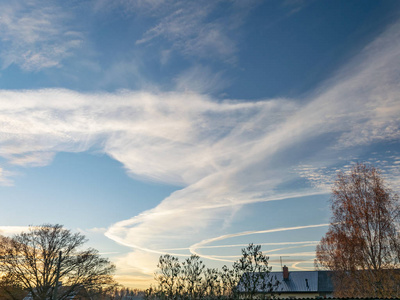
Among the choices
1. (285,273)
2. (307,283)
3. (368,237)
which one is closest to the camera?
(368,237)

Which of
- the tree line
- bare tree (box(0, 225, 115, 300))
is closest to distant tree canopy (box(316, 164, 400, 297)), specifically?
the tree line

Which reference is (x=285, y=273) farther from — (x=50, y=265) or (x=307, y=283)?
(x=50, y=265)

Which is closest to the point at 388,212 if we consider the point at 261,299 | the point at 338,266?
the point at 338,266

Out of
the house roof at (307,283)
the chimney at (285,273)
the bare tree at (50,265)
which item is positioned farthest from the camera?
the chimney at (285,273)

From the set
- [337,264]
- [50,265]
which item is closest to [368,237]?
[337,264]

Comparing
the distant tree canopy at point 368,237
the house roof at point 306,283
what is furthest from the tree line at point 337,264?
the house roof at point 306,283

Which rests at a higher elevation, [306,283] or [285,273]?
[285,273]

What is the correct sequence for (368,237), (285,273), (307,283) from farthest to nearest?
(285,273), (307,283), (368,237)

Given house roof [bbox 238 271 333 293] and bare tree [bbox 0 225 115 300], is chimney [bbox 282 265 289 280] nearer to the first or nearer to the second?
house roof [bbox 238 271 333 293]

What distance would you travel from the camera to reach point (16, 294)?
34812mm

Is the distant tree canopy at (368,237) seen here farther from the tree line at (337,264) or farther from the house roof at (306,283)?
the house roof at (306,283)

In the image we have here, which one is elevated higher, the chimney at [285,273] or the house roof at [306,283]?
the chimney at [285,273]

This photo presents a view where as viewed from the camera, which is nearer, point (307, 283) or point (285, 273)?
point (307, 283)

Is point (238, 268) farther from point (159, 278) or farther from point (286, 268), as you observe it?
point (286, 268)
